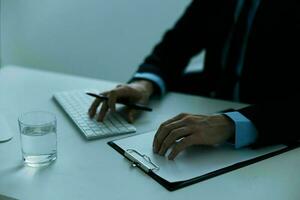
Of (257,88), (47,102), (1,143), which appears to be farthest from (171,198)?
(257,88)

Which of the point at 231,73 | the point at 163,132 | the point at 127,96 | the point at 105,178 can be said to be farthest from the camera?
the point at 231,73

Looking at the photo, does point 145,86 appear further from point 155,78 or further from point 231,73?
point 231,73

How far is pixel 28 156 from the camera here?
3.12ft

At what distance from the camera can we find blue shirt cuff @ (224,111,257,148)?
1.05 metres

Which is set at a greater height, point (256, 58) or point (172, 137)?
point (256, 58)

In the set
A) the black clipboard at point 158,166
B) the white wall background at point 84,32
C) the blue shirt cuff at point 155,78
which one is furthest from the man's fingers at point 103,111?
the white wall background at point 84,32

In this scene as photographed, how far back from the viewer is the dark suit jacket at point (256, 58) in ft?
3.61

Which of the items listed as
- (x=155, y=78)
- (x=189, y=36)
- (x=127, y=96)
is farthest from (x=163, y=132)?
(x=189, y=36)

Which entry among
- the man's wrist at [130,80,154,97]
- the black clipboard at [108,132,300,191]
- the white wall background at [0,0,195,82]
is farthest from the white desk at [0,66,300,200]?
the white wall background at [0,0,195,82]

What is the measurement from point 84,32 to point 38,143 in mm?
1643

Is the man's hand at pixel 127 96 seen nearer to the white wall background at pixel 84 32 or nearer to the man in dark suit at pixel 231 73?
the man in dark suit at pixel 231 73

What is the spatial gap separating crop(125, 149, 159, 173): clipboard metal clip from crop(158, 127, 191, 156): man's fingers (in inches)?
1.6

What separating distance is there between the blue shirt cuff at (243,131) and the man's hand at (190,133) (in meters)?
0.01

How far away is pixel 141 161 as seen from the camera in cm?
95
